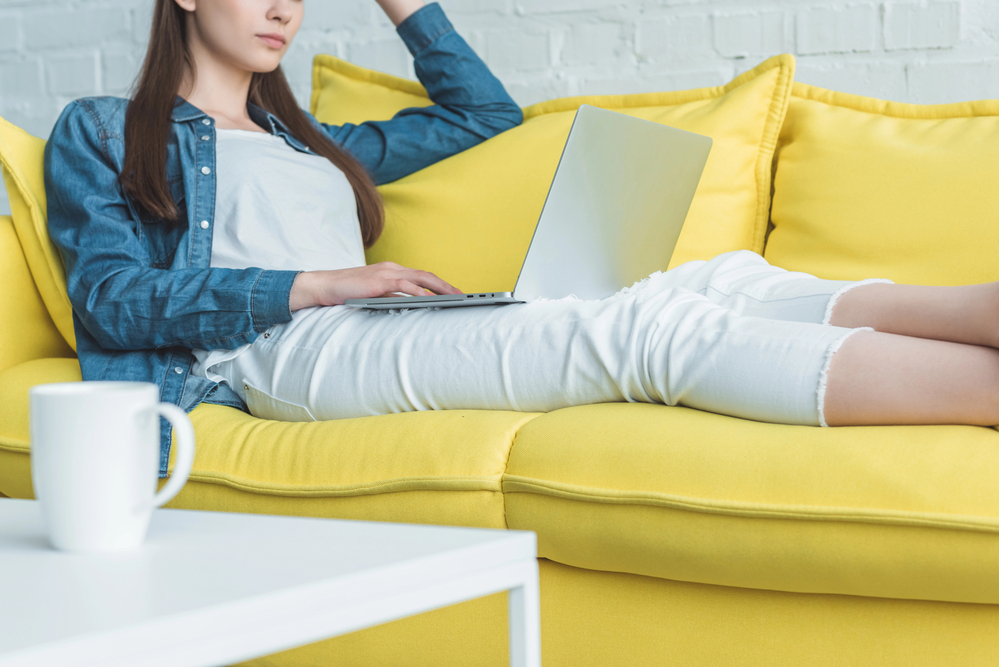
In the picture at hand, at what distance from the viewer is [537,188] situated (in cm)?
149

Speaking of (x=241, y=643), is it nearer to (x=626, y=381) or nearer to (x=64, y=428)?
(x=64, y=428)

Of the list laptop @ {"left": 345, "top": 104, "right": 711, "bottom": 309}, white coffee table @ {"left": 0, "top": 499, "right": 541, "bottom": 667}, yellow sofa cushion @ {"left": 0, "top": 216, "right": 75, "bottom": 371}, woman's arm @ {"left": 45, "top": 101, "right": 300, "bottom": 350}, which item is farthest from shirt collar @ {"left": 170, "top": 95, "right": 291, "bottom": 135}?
white coffee table @ {"left": 0, "top": 499, "right": 541, "bottom": 667}

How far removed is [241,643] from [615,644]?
0.57 metres

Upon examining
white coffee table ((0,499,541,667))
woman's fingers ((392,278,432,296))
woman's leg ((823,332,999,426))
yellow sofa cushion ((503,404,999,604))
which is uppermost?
white coffee table ((0,499,541,667))

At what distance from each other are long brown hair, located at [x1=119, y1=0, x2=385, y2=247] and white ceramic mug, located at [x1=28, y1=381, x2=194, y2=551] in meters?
0.92

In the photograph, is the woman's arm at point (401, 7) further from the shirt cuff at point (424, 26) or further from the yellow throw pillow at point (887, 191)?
the yellow throw pillow at point (887, 191)

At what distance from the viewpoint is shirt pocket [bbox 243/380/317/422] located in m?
1.13

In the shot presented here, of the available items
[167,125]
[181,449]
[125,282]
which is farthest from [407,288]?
[181,449]

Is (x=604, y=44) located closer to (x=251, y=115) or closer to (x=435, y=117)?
(x=435, y=117)

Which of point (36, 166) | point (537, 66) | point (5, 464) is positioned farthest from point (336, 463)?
point (537, 66)

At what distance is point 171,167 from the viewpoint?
1368 millimetres

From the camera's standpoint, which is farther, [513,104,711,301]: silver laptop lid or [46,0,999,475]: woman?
[513,104,711,301]: silver laptop lid

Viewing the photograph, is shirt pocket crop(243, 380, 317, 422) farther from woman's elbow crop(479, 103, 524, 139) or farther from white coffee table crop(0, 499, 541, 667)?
woman's elbow crop(479, 103, 524, 139)

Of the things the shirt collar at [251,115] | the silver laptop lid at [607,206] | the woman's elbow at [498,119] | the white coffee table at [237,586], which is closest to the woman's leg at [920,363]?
the silver laptop lid at [607,206]
